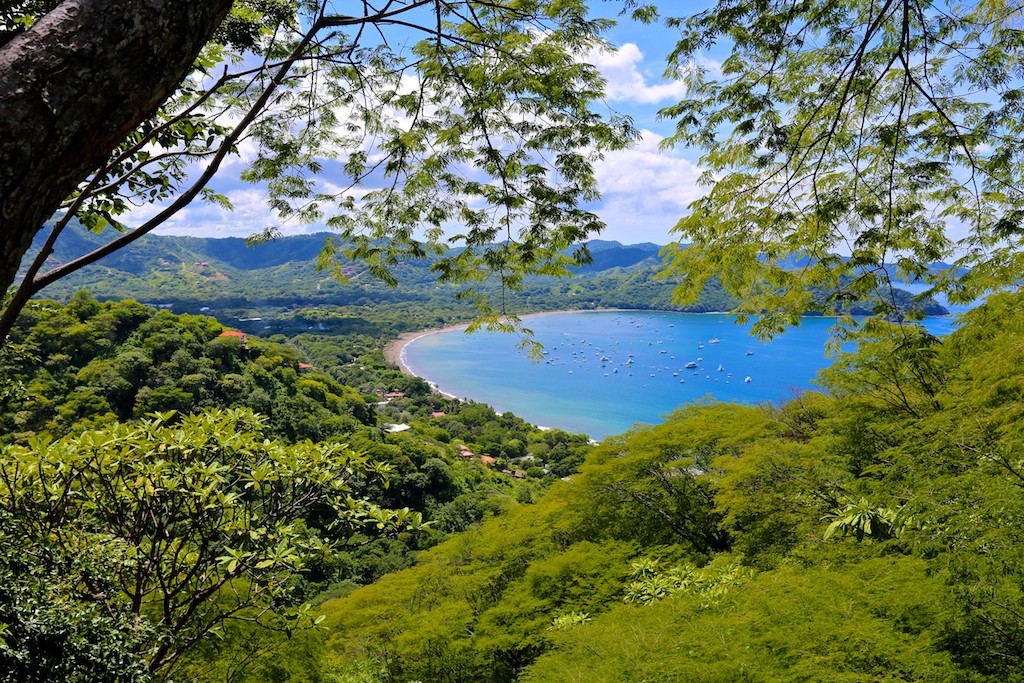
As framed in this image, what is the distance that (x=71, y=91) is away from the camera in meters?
0.91

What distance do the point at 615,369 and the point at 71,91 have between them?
214 ft

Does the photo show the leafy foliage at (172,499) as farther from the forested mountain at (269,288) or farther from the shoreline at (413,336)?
the forested mountain at (269,288)

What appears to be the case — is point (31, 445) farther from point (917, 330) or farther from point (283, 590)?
point (917, 330)

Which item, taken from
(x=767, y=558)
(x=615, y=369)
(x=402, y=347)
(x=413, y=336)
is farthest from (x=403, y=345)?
(x=767, y=558)

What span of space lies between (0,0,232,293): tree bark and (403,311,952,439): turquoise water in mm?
34750

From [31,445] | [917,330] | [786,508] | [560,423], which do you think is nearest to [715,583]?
[786,508]

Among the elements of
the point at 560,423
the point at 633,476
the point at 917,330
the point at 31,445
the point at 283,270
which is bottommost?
the point at 560,423

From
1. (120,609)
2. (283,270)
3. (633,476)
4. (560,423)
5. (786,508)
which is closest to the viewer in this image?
(120,609)

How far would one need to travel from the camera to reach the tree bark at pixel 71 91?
854 millimetres

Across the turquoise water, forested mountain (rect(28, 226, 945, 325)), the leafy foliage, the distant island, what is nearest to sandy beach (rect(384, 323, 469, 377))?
the turquoise water

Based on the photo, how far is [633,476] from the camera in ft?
34.8

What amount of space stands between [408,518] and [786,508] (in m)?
6.67

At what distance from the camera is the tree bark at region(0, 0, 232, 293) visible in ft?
2.80

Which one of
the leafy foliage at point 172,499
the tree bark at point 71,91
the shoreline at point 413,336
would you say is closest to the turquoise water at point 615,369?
the shoreline at point 413,336
